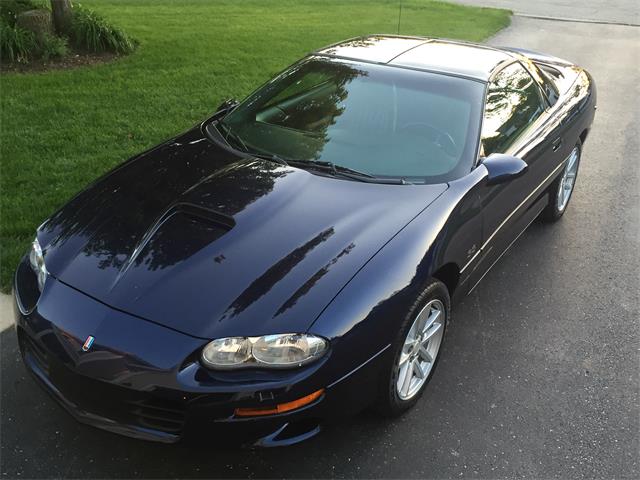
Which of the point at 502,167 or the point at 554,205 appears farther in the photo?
the point at 554,205

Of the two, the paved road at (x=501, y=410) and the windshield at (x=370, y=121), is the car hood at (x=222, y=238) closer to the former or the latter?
the windshield at (x=370, y=121)

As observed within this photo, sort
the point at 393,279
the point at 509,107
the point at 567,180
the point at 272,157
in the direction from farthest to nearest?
the point at 567,180
the point at 509,107
the point at 272,157
the point at 393,279

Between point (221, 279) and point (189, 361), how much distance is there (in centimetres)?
38

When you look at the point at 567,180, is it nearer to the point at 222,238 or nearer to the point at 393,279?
the point at 393,279

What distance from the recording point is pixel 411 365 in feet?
9.44

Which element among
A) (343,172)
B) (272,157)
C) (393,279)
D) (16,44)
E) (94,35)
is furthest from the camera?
(94,35)

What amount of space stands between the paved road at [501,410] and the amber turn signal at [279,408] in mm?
453

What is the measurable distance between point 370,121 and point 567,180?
7.61 feet

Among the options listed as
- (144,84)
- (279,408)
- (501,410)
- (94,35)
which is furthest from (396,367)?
(94,35)

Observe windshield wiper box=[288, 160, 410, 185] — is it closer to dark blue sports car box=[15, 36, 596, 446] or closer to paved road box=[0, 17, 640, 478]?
dark blue sports car box=[15, 36, 596, 446]

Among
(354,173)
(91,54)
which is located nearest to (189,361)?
(354,173)

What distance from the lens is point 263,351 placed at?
7.41 ft

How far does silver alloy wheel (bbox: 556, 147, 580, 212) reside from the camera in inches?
188

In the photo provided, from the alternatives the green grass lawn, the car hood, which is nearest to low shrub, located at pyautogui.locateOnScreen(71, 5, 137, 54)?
the green grass lawn
